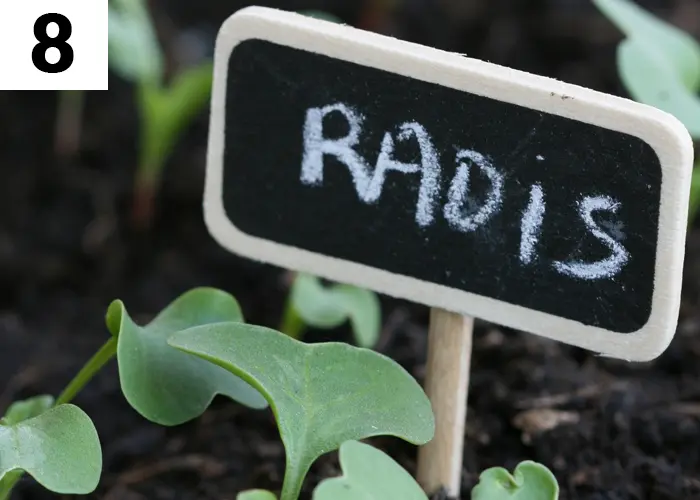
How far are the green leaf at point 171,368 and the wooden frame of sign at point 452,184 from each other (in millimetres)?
49

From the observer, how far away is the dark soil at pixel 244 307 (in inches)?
34.1

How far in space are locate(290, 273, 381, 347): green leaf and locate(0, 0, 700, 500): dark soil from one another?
0.26ft

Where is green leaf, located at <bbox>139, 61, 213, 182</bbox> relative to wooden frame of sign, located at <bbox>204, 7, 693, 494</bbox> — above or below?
below

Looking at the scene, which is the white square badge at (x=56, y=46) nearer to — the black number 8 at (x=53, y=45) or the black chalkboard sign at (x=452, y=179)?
the black number 8 at (x=53, y=45)

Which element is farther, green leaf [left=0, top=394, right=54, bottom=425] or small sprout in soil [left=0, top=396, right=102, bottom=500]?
green leaf [left=0, top=394, right=54, bottom=425]

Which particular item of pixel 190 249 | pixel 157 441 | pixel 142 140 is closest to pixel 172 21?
pixel 142 140

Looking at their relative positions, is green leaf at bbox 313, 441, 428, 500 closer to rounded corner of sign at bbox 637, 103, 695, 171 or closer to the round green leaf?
rounded corner of sign at bbox 637, 103, 695, 171

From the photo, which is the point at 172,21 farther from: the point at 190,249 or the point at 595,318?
the point at 595,318

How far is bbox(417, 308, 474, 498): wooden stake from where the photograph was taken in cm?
72

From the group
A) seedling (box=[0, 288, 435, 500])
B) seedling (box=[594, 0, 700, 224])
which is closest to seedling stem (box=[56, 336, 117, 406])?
seedling (box=[0, 288, 435, 500])

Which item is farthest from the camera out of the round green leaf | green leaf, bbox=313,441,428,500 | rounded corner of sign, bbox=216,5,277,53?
the round green leaf

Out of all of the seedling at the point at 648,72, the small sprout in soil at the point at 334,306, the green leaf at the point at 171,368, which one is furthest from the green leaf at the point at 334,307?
the seedling at the point at 648,72

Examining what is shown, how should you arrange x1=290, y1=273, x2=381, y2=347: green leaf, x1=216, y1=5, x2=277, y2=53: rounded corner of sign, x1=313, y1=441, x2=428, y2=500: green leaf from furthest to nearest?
1. x1=290, y1=273, x2=381, y2=347: green leaf
2. x1=216, y1=5, x2=277, y2=53: rounded corner of sign
3. x1=313, y1=441, x2=428, y2=500: green leaf

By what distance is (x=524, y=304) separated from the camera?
2.23 ft
